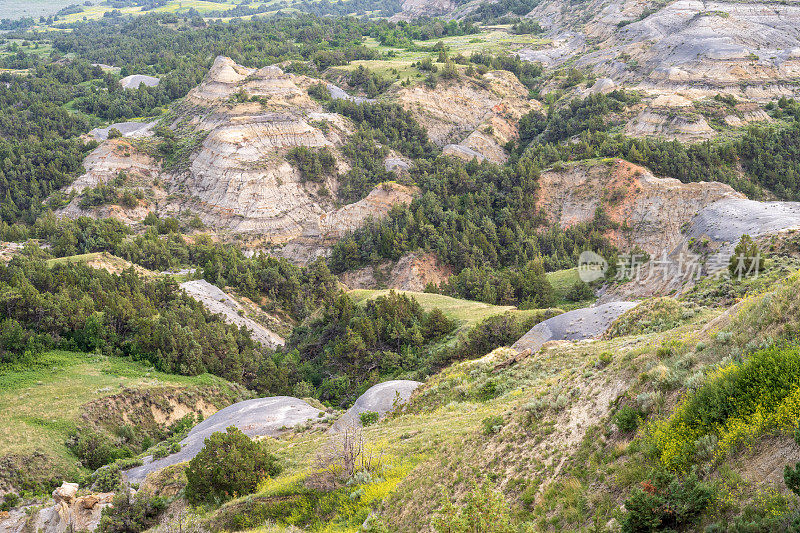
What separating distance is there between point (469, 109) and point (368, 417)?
230ft

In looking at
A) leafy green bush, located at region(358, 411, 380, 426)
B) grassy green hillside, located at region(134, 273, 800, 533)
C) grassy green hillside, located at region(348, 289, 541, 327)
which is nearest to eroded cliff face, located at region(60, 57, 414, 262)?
grassy green hillside, located at region(348, 289, 541, 327)

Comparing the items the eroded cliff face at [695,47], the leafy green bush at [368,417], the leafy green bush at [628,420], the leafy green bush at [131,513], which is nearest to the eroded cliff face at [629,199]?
the eroded cliff face at [695,47]

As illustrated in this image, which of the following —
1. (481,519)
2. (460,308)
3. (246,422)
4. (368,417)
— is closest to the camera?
(481,519)

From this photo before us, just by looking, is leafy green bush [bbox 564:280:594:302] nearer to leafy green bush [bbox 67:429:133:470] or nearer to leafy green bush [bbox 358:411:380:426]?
leafy green bush [bbox 358:411:380:426]

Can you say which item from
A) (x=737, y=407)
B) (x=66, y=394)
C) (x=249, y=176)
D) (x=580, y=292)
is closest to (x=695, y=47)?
(x=580, y=292)

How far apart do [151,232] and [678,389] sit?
5393 centimetres

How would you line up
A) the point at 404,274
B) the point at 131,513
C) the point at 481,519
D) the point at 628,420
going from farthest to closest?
the point at 404,274 → the point at 131,513 → the point at 628,420 → the point at 481,519

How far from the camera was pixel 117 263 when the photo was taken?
43.4 metres

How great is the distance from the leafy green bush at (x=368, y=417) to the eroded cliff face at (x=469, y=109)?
5802 centimetres

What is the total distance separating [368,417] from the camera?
22078 mm

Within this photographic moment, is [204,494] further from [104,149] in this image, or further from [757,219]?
[104,149]

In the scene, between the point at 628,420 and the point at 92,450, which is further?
the point at 92,450

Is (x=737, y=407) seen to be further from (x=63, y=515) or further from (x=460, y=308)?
(x=460, y=308)

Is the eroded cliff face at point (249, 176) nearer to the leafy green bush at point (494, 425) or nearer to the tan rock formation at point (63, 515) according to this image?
Result: the tan rock formation at point (63, 515)
